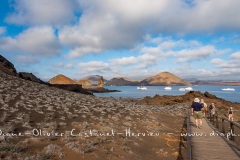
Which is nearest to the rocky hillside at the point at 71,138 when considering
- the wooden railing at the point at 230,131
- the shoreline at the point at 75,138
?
the shoreline at the point at 75,138

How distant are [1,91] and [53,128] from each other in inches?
481

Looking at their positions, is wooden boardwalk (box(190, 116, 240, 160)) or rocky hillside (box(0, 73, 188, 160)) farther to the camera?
wooden boardwalk (box(190, 116, 240, 160))

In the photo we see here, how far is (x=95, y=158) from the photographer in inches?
423

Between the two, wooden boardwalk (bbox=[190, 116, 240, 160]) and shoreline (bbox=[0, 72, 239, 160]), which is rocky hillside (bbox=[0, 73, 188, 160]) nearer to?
shoreline (bbox=[0, 72, 239, 160])

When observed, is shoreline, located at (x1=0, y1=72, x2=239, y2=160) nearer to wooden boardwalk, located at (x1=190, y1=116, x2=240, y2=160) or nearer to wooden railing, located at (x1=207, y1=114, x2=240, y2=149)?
wooden boardwalk, located at (x1=190, y1=116, x2=240, y2=160)

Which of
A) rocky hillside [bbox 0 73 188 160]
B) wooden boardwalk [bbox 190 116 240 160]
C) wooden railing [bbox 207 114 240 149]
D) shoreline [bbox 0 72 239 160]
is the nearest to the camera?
rocky hillside [bbox 0 73 188 160]

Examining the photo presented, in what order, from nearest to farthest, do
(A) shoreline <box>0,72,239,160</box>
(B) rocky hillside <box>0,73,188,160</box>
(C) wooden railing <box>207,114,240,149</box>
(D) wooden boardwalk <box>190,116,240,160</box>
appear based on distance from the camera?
(B) rocky hillside <box>0,73,188,160</box> → (A) shoreline <box>0,72,239,160</box> → (D) wooden boardwalk <box>190,116,240,160</box> → (C) wooden railing <box>207,114,240,149</box>

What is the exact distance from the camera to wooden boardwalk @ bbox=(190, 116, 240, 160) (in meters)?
11.0

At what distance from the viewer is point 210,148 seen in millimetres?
12539

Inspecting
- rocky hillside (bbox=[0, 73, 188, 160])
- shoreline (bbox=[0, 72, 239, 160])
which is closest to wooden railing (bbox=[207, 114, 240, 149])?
rocky hillside (bbox=[0, 73, 188, 160])

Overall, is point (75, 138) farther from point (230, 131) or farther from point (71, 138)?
point (230, 131)

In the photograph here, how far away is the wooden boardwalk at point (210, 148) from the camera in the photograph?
36.0 ft

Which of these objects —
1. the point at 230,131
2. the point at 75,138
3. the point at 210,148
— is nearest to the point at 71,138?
the point at 75,138

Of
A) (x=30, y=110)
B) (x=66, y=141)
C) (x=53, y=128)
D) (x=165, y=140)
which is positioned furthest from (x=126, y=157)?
(x=30, y=110)
